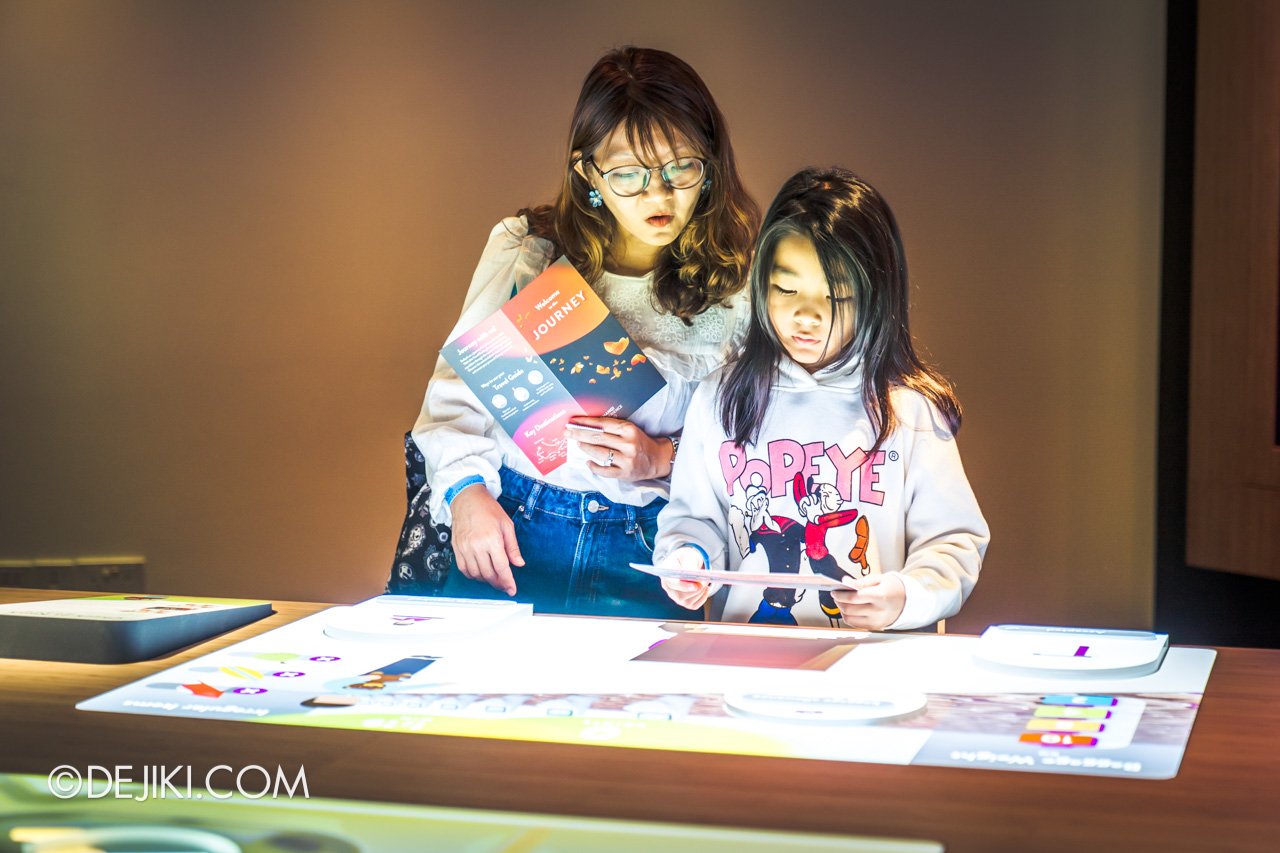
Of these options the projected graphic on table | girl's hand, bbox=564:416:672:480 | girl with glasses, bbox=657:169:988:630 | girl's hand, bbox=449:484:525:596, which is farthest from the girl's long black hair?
the projected graphic on table

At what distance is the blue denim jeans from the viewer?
220cm

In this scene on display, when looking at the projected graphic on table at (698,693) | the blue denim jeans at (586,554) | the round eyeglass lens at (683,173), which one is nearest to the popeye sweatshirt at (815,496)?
the blue denim jeans at (586,554)

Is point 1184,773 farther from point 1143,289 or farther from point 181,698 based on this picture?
→ point 1143,289

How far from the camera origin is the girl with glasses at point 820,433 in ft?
6.52

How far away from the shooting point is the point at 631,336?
2221mm

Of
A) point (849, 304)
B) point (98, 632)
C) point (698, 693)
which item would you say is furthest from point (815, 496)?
point (98, 632)

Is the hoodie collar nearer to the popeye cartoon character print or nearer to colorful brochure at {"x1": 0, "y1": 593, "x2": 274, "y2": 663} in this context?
the popeye cartoon character print

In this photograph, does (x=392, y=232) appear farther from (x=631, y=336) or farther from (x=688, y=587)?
(x=688, y=587)

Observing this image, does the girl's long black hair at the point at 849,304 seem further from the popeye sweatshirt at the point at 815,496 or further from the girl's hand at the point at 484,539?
the girl's hand at the point at 484,539

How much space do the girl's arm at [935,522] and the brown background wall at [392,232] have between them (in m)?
0.39

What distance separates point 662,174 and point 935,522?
0.77m

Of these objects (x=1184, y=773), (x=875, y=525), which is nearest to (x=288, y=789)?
(x=1184, y=773)

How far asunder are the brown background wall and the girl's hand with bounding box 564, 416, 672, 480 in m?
0.55

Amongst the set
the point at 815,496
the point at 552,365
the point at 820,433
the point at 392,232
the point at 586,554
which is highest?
the point at 392,232
